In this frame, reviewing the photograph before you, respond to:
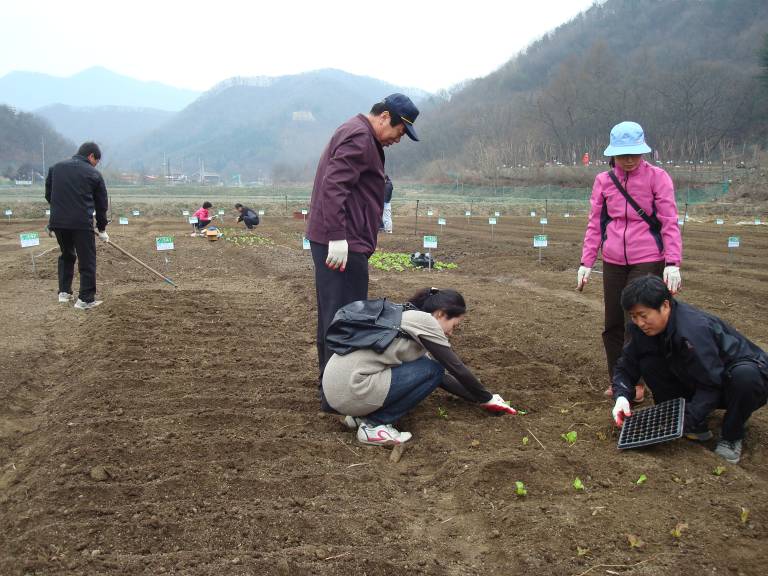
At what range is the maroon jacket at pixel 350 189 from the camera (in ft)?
11.8

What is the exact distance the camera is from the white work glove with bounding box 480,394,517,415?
12.8ft

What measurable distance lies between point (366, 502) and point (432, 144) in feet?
308

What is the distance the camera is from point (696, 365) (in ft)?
10.8

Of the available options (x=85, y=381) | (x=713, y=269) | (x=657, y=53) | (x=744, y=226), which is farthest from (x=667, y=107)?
(x=85, y=381)

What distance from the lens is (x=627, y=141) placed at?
3.87 metres

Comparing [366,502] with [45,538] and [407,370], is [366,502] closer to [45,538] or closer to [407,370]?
[407,370]

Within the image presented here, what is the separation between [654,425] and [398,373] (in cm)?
145

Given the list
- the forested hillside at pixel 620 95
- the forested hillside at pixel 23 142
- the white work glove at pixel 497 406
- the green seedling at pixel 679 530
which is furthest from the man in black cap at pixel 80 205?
the forested hillside at pixel 23 142

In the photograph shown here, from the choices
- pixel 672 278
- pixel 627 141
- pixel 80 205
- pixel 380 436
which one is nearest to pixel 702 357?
pixel 672 278

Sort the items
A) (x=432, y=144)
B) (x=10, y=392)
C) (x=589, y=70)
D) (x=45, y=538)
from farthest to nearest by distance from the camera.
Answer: (x=432, y=144) → (x=589, y=70) → (x=10, y=392) → (x=45, y=538)

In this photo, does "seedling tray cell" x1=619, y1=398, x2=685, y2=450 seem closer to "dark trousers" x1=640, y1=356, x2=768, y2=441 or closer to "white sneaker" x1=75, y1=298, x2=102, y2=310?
"dark trousers" x1=640, y1=356, x2=768, y2=441

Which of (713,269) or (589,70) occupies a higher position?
(589,70)

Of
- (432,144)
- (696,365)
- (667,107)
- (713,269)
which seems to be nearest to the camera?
(696,365)

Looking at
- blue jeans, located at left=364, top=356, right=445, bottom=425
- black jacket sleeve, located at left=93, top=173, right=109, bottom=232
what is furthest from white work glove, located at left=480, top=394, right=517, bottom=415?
black jacket sleeve, located at left=93, top=173, right=109, bottom=232
